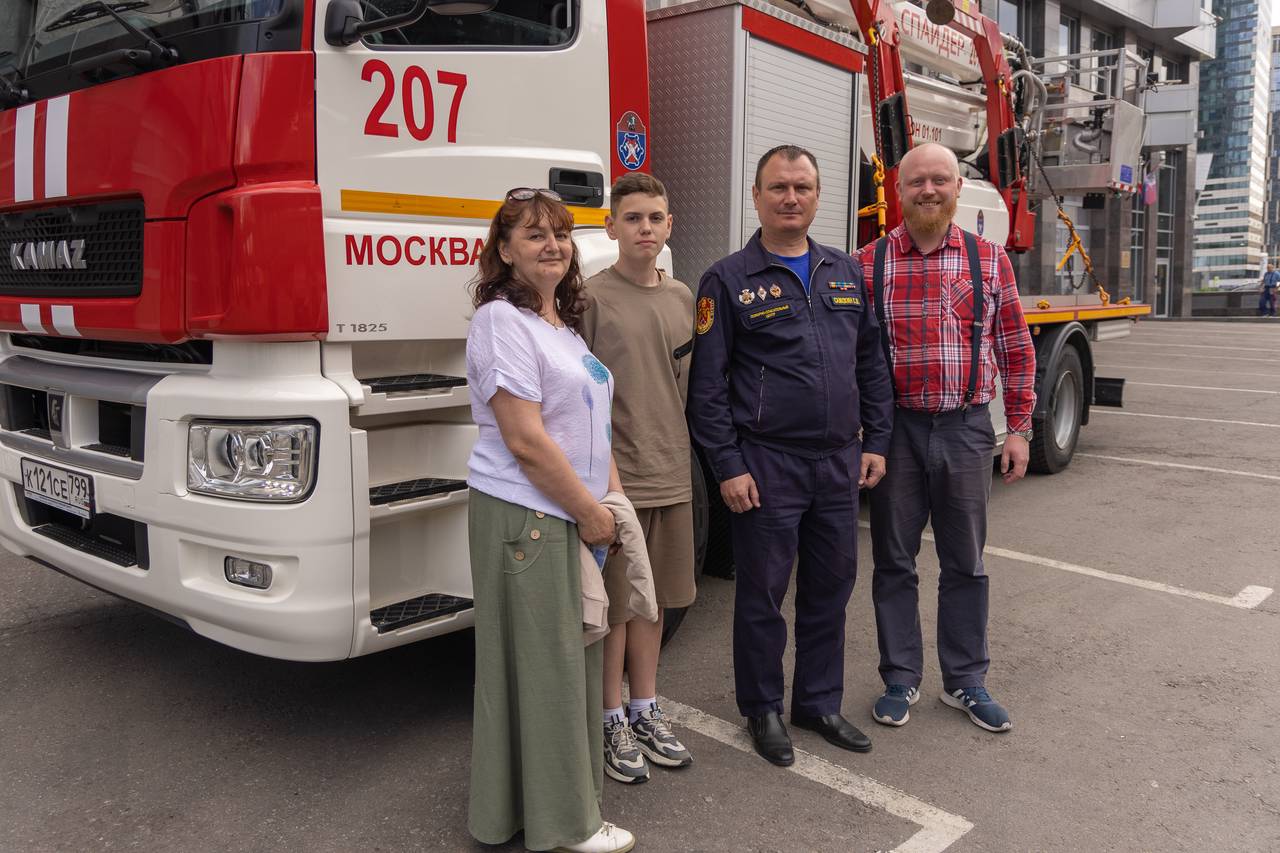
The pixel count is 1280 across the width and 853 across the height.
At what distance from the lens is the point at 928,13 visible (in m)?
6.60

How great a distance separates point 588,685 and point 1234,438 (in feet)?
26.1

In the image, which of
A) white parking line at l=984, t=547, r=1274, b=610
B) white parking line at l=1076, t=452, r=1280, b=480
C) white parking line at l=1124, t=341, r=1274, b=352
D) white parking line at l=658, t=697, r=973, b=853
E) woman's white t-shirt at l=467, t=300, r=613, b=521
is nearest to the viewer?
woman's white t-shirt at l=467, t=300, r=613, b=521

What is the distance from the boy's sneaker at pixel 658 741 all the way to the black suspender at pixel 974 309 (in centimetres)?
129

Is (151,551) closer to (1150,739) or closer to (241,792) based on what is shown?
(241,792)

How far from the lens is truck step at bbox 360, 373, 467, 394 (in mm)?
2879

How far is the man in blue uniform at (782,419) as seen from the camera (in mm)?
3004

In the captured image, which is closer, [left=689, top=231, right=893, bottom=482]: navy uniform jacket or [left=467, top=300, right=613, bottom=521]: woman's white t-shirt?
[left=467, top=300, right=613, bottom=521]: woman's white t-shirt

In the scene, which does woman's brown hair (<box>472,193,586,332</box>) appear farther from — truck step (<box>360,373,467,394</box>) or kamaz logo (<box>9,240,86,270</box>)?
kamaz logo (<box>9,240,86,270</box>)

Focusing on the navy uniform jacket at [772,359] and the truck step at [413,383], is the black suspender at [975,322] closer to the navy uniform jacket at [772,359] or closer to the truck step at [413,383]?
the navy uniform jacket at [772,359]

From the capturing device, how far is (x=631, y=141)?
11.7 ft

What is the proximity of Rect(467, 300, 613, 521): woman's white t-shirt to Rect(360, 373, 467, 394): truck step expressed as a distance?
448 mm

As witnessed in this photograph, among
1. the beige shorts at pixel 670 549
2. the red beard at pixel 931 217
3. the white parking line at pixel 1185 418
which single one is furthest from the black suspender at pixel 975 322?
the white parking line at pixel 1185 418

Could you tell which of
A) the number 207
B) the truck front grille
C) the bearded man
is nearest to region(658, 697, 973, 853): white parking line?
the bearded man

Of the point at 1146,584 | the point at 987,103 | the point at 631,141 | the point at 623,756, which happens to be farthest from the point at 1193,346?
the point at 623,756
